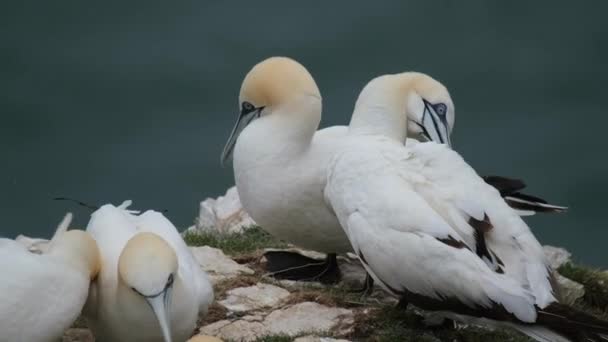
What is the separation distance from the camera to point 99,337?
5.76 meters

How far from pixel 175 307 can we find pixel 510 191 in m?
2.33

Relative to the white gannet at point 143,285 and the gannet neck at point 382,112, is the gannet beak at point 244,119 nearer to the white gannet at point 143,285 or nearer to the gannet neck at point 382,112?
the gannet neck at point 382,112

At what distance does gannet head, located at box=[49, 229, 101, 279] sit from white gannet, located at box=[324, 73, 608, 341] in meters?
1.25

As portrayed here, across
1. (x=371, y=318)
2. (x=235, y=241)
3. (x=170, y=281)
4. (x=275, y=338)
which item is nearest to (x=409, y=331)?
(x=371, y=318)

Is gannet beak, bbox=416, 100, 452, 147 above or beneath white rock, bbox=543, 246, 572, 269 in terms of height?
above

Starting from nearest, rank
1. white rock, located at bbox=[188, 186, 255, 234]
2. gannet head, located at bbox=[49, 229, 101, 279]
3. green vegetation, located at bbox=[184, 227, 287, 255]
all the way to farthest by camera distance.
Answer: gannet head, located at bbox=[49, 229, 101, 279] < green vegetation, located at bbox=[184, 227, 287, 255] < white rock, located at bbox=[188, 186, 255, 234]

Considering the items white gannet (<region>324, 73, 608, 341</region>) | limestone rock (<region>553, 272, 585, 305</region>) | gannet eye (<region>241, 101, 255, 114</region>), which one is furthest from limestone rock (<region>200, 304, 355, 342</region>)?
limestone rock (<region>553, 272, 585, 305</region>)

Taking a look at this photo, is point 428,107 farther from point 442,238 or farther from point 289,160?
point 442,238

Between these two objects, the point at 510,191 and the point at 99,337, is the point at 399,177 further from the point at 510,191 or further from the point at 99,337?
the point at 99,337

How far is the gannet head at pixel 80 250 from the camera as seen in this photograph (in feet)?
18.2

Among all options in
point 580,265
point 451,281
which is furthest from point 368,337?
point 580,265

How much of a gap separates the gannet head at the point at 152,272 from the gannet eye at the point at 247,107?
6.80 ft

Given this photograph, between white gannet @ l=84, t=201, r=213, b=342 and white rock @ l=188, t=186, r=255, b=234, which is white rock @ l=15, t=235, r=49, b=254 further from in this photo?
white rock @ l=188, t=186, r=255, b=234

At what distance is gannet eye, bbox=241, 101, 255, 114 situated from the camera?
24.0ft
